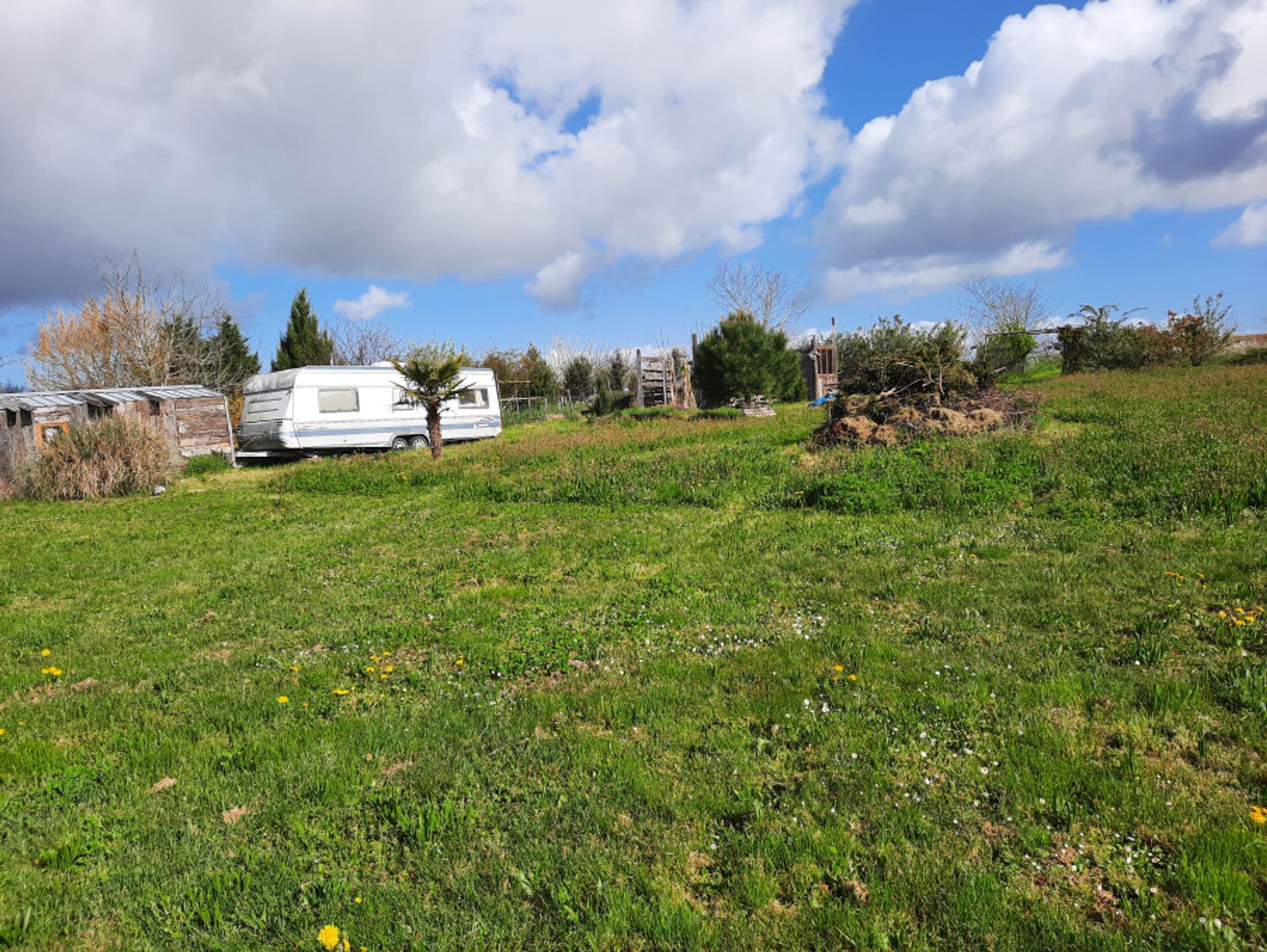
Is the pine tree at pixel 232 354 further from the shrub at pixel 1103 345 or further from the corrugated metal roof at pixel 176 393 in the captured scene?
the shrub at pixel 1103 345

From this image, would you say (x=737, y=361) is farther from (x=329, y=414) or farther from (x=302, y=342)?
(x=302, y=342)

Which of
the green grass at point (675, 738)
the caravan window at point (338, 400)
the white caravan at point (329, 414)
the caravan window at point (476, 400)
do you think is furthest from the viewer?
the caravan window at point (476, 400)

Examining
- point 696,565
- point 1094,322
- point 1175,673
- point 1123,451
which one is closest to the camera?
point 1175,673

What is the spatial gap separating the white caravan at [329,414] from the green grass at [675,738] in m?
12.8

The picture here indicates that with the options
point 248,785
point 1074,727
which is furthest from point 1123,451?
point 248,785

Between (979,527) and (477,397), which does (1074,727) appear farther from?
(477,397)

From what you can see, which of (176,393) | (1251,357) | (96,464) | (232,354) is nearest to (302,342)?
(232,354)

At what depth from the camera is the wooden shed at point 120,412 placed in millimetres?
16750

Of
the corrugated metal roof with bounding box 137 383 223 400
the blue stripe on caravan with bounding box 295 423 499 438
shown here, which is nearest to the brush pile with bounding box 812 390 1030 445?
the blue stripe on caravan with bounding box 295 423 499 438

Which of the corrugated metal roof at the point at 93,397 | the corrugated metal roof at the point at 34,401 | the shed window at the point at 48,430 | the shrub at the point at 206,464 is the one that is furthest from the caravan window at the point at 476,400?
the shed window at the point at 48,430

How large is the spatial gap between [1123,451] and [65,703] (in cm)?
1229

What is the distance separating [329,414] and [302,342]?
53.4ft

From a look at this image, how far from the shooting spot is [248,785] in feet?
11.8

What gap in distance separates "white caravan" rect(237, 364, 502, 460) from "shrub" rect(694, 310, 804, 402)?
9.39 meters
